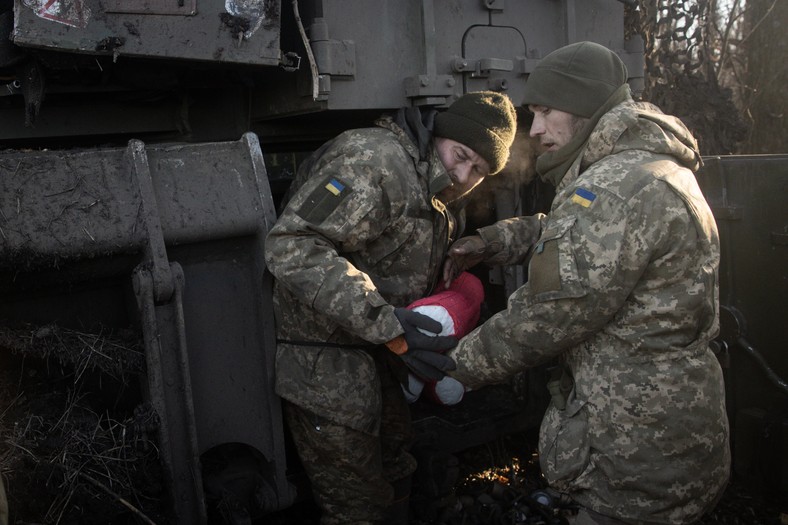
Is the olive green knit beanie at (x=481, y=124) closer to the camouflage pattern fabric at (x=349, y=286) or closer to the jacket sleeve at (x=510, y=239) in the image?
the camouflage pattern fabric at (x=349, y=286)

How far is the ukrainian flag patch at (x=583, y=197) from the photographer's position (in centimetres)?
240

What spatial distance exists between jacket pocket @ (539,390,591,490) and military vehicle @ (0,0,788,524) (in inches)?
43.5

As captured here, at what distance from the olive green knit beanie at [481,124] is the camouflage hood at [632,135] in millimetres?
707

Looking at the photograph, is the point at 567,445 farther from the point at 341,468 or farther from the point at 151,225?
the point at 151,225

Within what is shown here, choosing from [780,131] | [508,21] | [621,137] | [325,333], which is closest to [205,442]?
[325,333]

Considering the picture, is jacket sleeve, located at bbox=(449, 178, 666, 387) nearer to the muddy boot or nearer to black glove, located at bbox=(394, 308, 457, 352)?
black glove, located at bbox=(394, 308, 457, 352)

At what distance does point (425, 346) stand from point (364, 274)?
1.14 ft

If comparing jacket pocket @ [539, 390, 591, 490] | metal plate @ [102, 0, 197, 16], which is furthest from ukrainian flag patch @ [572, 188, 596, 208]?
metal plate @ [102, 0, 197, 16]

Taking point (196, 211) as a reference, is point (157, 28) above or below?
above

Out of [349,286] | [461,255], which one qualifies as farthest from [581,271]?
[461,255]

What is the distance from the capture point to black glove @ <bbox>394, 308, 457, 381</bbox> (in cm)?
281

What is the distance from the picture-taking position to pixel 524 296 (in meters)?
2.52

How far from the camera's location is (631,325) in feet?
7.95

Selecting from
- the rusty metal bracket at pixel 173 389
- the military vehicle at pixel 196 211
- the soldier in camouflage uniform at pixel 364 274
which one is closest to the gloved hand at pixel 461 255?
the soldier in camouflage uniform at pixel 364 274
